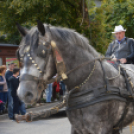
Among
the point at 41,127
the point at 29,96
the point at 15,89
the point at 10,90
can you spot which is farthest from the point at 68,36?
the point at 10,90

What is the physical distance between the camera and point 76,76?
3.16 metres

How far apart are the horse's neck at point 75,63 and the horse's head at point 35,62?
227 mm

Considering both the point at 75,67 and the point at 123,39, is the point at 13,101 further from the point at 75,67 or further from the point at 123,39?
the point at 75,67

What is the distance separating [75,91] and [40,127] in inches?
183

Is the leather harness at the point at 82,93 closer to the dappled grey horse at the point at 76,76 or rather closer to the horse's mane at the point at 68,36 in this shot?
the dappled grey horse at the point at 76,76

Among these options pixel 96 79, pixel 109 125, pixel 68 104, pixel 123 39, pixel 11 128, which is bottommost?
pixel 11 128

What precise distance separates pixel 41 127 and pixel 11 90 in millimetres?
1814

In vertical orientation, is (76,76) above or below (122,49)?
below

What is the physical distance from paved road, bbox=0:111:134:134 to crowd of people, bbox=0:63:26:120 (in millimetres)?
497

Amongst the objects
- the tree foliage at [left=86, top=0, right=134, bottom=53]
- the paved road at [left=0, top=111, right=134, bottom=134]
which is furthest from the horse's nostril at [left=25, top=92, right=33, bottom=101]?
the tree foliage at [left=86, top=0, right=134, bottom=53]

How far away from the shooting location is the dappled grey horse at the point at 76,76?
2842 millimetres

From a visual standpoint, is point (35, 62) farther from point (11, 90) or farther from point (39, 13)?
point (39, 13)

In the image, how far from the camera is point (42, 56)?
2.86 m

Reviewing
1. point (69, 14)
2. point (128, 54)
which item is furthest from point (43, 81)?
point (69, 14)
